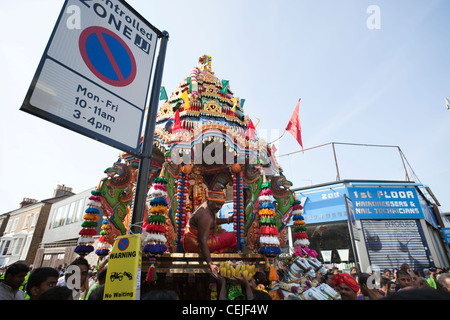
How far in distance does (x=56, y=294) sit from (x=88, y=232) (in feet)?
14.2

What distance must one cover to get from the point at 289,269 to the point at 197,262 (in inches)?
86.7

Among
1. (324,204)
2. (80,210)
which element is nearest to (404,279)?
(324,204)

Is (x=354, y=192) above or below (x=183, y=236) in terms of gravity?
above

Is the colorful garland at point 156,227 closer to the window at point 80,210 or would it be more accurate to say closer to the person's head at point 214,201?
the person's head at point 214,201

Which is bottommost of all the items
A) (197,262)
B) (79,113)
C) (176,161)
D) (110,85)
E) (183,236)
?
(197,262)

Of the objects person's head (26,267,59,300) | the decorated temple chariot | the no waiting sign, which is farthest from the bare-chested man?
the no waiting sign

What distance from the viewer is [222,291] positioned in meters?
3.11

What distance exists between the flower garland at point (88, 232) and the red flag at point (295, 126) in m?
7.94

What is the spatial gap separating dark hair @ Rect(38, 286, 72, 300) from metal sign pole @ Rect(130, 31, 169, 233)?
762 millimetres

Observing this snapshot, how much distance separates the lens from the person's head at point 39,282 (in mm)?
2977

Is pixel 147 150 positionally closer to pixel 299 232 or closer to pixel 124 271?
pixel 124 271
